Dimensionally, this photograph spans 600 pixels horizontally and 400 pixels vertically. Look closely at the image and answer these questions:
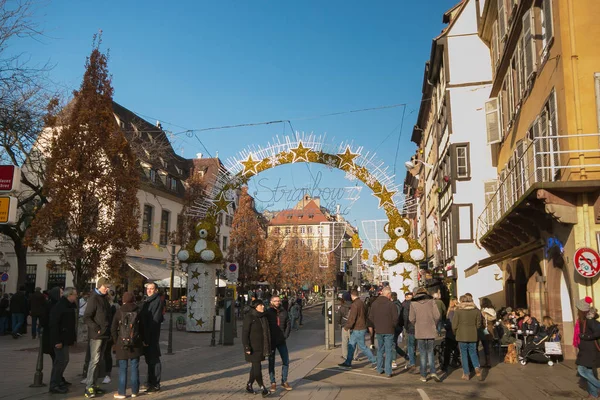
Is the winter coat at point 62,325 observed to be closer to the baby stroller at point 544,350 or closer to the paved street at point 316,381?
the paved street at point 316,381

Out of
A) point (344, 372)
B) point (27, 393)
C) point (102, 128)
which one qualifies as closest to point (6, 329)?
point (102, 128)

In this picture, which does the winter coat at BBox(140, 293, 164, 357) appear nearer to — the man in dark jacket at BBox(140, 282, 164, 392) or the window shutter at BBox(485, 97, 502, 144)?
the man in dark jacket at BBox(140, 282, 164, 392)

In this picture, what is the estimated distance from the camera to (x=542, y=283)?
15.5m

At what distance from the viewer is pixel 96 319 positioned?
9.24 m

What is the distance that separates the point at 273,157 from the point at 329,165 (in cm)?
219

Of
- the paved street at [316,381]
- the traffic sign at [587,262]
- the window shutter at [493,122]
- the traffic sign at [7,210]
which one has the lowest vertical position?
the paved street at [316,381]

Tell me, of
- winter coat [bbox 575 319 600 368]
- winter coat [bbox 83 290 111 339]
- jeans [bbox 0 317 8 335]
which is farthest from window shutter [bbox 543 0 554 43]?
jeans [bbox 0 317 8 335]

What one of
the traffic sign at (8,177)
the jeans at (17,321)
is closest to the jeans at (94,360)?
the traffic sign at (8,177)

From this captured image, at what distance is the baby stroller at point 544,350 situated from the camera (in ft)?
43.0

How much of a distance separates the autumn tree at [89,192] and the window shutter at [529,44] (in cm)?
1145

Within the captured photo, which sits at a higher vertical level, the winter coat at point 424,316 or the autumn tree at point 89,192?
the autumn tree at point 89,192

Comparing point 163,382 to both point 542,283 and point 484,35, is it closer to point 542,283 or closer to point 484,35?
point 542,283

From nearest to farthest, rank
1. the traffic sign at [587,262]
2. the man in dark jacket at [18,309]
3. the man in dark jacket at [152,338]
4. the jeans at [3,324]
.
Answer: the man in dark jacket at [152,338] → the traffic sign at [587,262] → the man in dark jacket at [18,309] → the jeans at [3,324]

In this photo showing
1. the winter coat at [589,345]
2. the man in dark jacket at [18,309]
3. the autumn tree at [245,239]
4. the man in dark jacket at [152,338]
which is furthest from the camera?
the autumn tree at [245,239]
